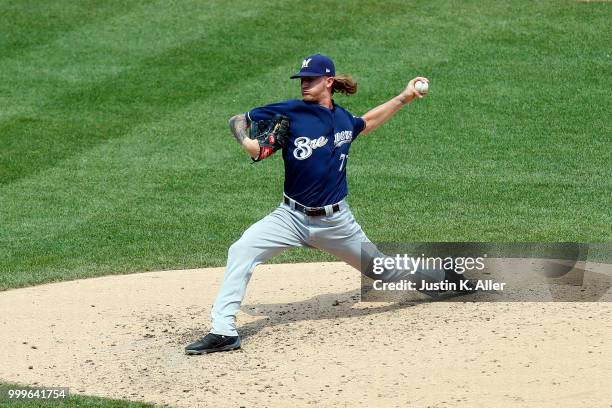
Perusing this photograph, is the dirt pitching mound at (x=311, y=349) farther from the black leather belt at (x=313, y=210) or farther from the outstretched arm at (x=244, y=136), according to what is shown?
the outstretched arm at (x=244, y=136)

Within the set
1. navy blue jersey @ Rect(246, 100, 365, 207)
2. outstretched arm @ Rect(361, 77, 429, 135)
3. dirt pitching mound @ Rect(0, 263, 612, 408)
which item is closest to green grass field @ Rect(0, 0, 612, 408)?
dirt pitching mound @ Rect(0, 263, 612, 408)

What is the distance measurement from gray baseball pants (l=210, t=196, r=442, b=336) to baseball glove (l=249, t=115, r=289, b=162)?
46cm

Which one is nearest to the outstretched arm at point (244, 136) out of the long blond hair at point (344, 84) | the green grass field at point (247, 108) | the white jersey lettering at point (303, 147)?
the white jersey lettering at point (303, 147)

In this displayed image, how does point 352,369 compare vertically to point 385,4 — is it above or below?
below

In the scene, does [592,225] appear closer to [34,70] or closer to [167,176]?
[167,176]

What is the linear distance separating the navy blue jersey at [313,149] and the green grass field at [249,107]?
221 centimetres

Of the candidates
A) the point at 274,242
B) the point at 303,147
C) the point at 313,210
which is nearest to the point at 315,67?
the point at 303,147

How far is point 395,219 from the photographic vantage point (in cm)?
1020

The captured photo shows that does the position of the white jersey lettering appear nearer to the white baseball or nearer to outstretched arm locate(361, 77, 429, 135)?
outstretched arm locate(361, 77, 429, 135)

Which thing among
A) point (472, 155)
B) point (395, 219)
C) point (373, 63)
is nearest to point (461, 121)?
point (472, 155)

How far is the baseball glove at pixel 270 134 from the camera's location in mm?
7094

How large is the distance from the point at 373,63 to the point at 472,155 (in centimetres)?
262

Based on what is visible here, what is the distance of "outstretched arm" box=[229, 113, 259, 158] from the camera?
7043 mm

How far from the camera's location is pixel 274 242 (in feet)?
24.2
